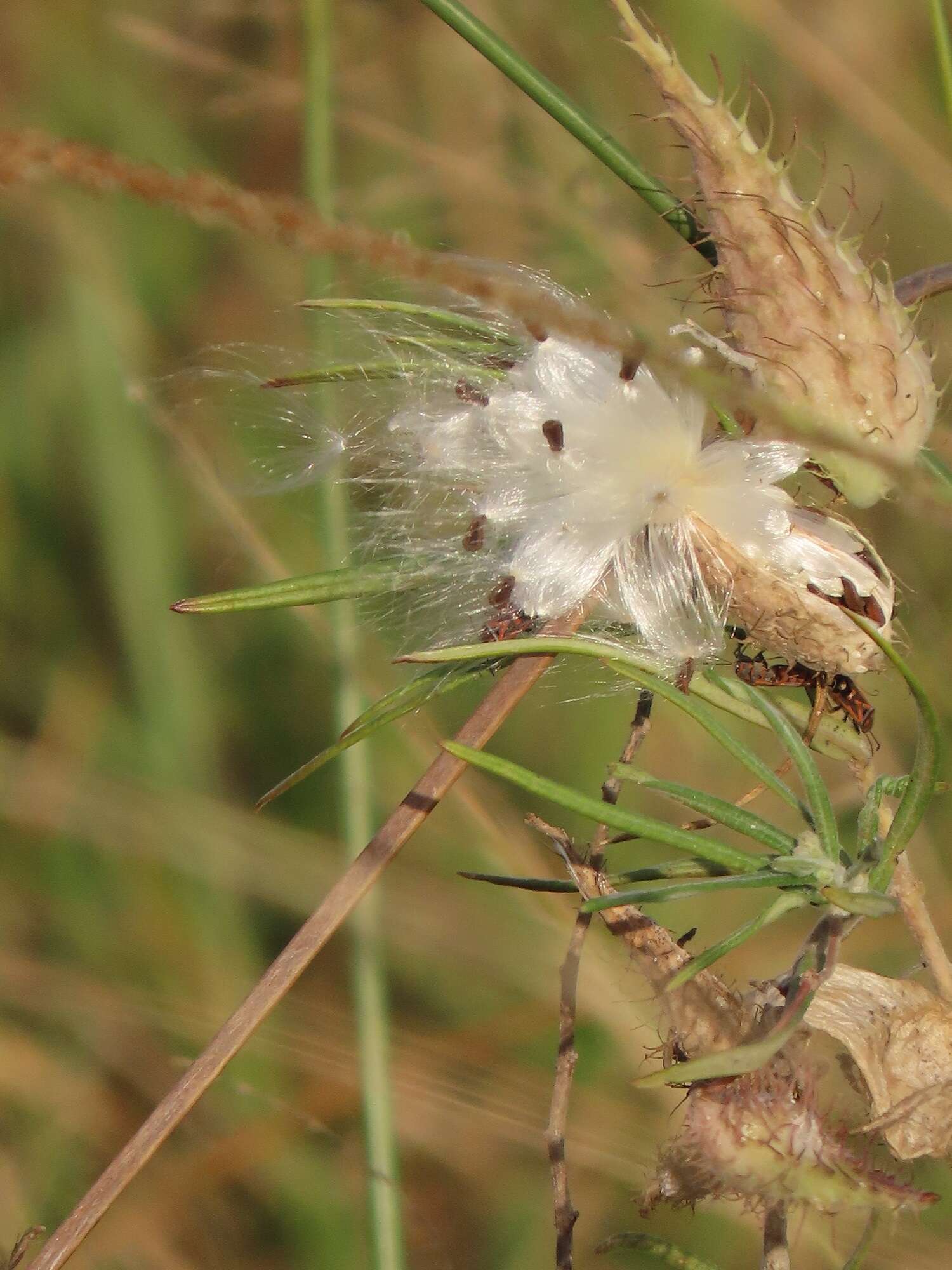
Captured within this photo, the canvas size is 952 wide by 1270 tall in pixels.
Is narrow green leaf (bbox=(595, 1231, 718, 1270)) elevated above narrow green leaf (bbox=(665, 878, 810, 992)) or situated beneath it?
situated beneath

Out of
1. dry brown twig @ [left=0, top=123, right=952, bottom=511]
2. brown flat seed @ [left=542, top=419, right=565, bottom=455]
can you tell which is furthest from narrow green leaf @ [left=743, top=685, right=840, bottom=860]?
dry brown twig @ [left=0, top=123, right=952, bottom=511]

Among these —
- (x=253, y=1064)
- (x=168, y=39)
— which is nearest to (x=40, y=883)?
(x=253, y=1064)

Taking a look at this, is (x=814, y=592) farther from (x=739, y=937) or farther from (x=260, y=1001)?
(x=260, y=1001)

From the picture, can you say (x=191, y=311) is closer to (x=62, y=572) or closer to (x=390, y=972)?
(x=62, y=572)

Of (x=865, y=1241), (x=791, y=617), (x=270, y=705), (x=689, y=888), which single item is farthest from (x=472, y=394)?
(x=270, y=705)

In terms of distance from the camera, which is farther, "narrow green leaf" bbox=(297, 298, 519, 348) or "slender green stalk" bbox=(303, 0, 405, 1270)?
"slender green stalk" bbox=(303, 0, 405, 1270)

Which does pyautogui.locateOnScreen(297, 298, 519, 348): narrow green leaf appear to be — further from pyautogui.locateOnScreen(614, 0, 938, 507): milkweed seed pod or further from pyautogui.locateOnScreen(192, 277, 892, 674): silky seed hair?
pyautogui.locateOnScreen(614, 0, 938, 507): milkweed seed pod
